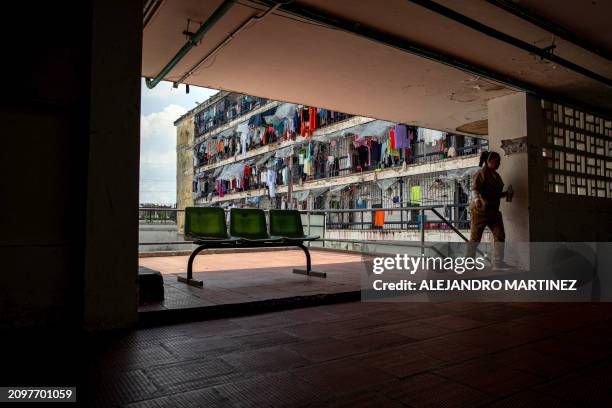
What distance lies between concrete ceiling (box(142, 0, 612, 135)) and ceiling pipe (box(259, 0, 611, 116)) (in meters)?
0.05

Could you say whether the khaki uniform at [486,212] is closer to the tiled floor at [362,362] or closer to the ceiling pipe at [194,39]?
the tiled floor at [362,362]

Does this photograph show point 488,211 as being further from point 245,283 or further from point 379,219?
point 379,219

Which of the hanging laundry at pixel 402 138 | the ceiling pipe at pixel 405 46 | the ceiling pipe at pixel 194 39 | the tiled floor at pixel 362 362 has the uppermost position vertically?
the hanging laundry at pixel 402 138

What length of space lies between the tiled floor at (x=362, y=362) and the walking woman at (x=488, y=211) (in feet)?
7.03

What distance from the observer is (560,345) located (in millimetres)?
2703

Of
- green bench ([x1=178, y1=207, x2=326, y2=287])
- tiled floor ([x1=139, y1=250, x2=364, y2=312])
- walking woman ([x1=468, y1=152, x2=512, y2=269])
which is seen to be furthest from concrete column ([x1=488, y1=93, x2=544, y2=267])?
green bench ([x1=178, y1=207, x2=326, y2=287])

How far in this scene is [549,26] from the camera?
4086 mm

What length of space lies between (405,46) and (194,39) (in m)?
2.24

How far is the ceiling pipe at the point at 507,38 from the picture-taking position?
3626mm

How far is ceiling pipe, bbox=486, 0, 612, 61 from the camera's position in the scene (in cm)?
376

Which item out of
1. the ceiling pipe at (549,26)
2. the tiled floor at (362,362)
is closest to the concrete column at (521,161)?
the ceiling pipe at (549,26)

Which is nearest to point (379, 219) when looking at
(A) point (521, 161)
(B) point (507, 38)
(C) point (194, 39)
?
(A) point (521, 161)

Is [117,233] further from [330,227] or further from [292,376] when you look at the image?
[330,227]

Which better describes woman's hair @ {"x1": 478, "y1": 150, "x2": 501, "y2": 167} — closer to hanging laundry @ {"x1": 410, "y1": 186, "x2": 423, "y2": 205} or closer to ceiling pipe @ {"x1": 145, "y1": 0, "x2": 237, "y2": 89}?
ceiling pipe @ {"x1": 145, "y1": 0, "x2": 237, "y2": 89}
